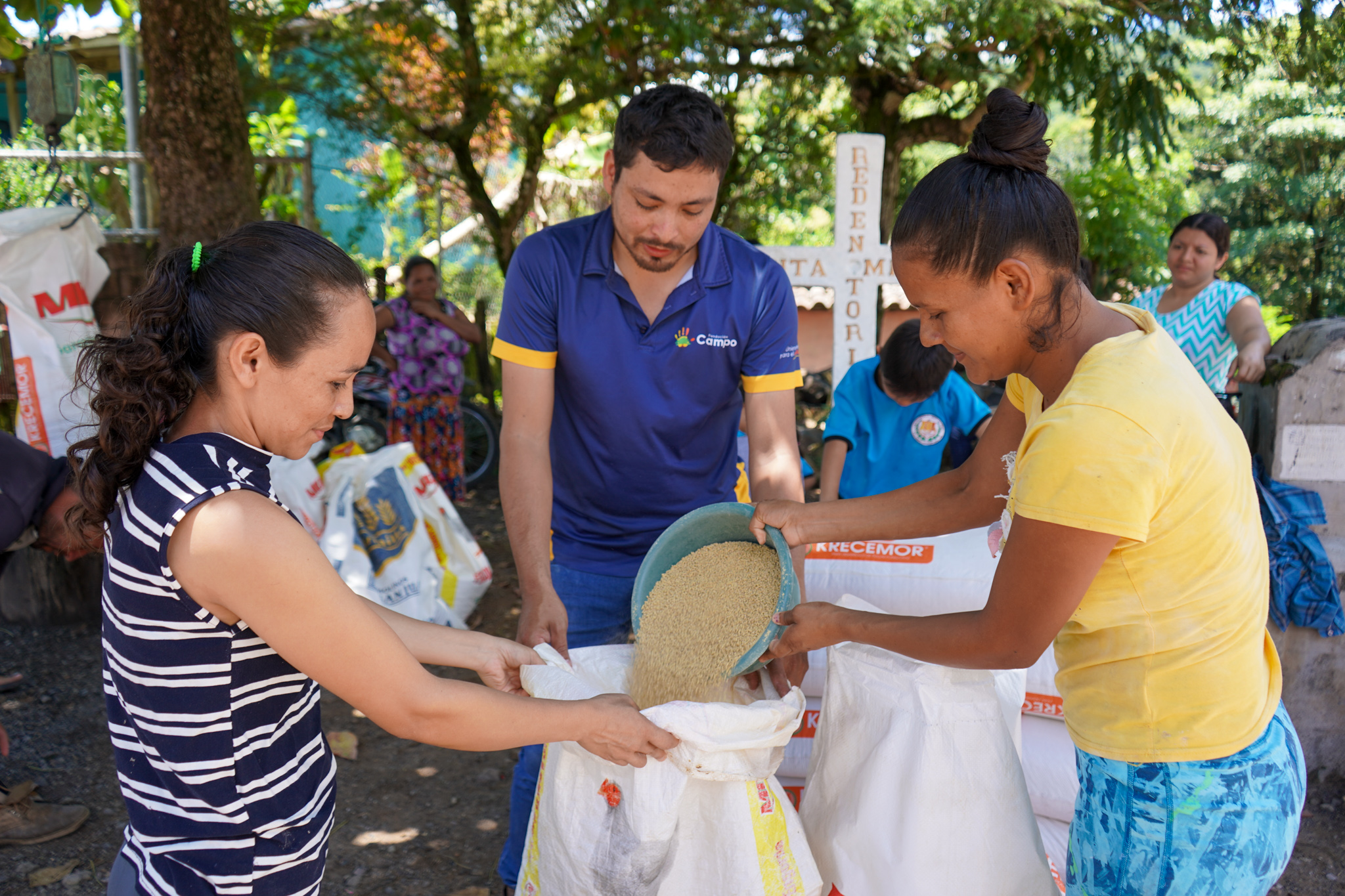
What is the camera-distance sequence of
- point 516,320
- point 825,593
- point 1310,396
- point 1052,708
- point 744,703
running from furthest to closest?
point 1310,396, point 825,593, point 1052,708, point 516,320, point 744,703

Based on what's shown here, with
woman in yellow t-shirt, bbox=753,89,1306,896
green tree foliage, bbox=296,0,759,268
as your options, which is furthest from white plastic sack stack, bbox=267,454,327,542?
woman in yellow t-shirt, bbox=753,89,1306,896

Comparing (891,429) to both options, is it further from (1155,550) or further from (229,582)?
(229,582)

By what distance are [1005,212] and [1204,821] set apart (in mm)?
858

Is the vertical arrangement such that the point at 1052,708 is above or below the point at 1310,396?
below

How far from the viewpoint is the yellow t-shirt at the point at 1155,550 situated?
3.65ft

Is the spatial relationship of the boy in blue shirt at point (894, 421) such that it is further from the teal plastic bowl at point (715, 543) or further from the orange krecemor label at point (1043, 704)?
the teal plastic bowl at point (715, 543)

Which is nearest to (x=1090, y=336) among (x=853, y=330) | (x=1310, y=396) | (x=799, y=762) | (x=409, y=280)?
(x=799, y=762)

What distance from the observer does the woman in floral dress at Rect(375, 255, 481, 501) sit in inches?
242

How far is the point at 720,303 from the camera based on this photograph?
2090 mm

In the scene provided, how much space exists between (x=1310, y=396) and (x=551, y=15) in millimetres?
5230

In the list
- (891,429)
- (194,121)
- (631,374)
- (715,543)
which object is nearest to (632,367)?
(631,374)

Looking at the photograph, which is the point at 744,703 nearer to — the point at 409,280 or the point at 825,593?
the point at 825,593

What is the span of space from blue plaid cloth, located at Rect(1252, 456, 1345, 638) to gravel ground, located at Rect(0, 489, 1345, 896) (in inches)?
23.9

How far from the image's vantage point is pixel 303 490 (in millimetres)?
4164
